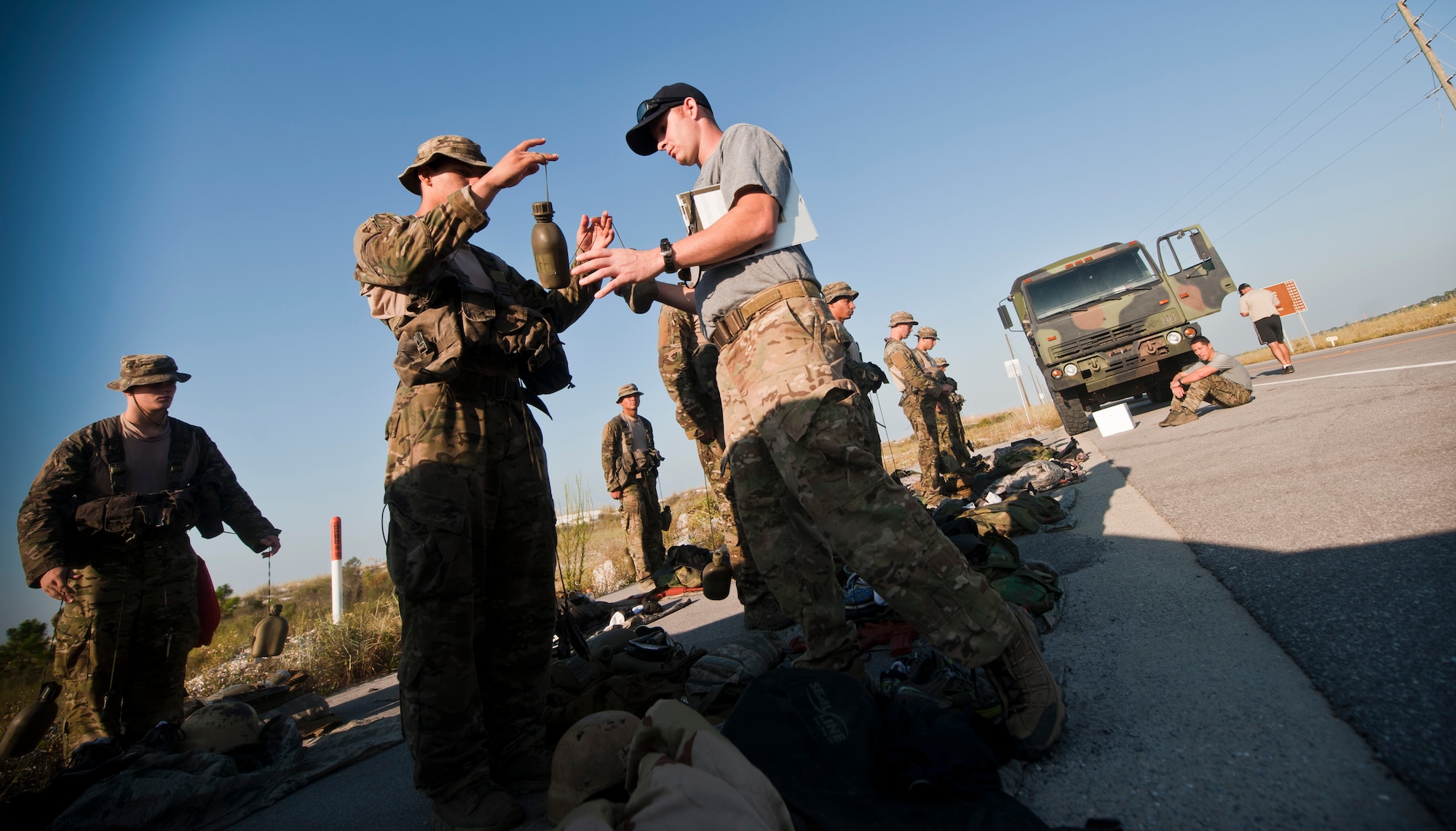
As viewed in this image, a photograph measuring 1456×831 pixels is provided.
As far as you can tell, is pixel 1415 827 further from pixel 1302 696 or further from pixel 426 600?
pixel 426 600

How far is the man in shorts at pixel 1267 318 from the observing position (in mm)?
12109

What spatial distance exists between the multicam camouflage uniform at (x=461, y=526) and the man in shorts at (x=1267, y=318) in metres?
14.8

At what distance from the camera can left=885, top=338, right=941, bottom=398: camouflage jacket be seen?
806 centimetres

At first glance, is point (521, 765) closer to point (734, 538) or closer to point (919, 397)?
point (734, 538)

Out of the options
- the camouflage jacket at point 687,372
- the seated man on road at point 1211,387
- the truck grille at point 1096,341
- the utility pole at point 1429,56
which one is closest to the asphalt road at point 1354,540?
the seated man on road at point 1211,387

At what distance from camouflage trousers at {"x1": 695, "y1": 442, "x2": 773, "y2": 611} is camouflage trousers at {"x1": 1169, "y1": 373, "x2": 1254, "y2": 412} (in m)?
6.12

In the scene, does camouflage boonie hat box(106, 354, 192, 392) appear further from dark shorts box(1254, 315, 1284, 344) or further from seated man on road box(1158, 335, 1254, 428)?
dark shorts box(1254, 315, 1284, 344)

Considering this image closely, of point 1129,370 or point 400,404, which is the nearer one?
point 400,404

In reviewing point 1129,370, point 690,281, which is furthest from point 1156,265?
point 690,281

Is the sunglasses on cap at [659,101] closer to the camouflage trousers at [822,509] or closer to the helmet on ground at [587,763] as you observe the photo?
the camouflage trousers at [822,509]

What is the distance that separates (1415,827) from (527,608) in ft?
7.54

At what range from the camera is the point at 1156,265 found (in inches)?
378

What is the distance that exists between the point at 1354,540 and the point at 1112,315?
8054mm

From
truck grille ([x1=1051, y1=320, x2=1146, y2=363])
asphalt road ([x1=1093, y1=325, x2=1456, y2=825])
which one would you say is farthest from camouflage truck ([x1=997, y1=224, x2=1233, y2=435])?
asphalt road ([x1=1093, y1=325, x2=1456, y2=825])
